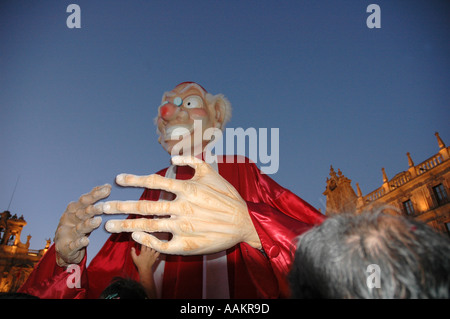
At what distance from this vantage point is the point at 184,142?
2.44m

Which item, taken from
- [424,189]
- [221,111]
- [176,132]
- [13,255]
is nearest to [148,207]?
[176,132]

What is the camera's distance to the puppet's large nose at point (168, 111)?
2.49m

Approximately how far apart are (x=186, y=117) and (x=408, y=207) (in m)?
19.4

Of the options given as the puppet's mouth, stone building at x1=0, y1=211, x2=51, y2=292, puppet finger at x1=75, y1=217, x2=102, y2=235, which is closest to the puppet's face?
the puppet's mouth

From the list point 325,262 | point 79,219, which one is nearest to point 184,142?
point 79,219

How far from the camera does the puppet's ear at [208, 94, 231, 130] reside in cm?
288

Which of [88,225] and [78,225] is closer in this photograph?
[88,225]

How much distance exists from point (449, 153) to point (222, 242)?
61.6ft

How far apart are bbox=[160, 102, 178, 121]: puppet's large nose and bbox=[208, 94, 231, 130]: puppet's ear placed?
515 mm

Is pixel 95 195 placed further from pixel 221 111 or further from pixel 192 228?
pixel 221 111

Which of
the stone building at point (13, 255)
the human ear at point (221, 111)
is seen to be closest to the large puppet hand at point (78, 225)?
the human ear at point (221, 111)

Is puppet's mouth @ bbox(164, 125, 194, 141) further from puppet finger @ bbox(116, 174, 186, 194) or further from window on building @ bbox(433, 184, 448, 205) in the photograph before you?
window on building @ bbox(433, 184, 448, 205)

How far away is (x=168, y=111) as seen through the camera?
8.21ft

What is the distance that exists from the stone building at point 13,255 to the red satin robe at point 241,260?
2701 cm
